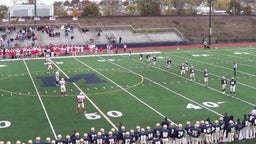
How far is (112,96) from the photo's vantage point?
2223 cm

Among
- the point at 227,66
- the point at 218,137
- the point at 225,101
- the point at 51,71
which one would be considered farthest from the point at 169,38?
the point at 218,137

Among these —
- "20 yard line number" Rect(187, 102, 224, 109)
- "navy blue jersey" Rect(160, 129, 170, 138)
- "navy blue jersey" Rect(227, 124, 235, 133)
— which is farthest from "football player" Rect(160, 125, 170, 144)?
"20 yard line number" Rect(187, 102, 224, 109)

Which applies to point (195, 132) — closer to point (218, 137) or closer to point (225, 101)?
point (218, 137)

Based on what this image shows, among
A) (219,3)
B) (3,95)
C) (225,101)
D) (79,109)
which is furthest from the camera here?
(219,3)

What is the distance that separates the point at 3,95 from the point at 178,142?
39.2 ft

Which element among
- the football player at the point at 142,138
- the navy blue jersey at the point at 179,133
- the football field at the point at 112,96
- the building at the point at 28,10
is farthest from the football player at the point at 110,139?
the building at the point at 28,10

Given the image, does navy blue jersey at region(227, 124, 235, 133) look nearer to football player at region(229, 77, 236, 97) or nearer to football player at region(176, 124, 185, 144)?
football player at region(176, 124, 185, 144)

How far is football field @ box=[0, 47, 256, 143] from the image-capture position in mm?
17734

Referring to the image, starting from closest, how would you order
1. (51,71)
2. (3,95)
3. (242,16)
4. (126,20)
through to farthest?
(3,95) → (51,71) → (126,20) → (242,16)

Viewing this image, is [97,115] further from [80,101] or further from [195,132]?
[195,132]

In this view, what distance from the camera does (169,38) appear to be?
53.7m

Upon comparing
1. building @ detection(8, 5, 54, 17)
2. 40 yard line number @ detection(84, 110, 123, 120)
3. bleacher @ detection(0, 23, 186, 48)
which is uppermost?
building @ detection(8, 5, 54, 17)

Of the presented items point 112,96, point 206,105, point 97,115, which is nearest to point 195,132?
point 97,115

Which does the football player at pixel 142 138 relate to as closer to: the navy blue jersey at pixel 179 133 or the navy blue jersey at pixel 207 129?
the navy blue jersey at pixel 179 133
